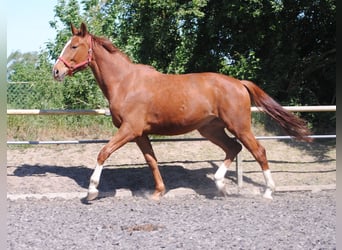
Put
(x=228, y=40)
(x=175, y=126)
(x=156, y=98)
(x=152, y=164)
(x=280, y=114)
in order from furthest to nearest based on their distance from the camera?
1. (x=228, y=40)
2. (x=280, y=114)
3. (x=152, y=164)
4. (x=175, y=126)
5. (x=156, y=98)

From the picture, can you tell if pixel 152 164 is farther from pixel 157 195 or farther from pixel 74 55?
pixel 74 55

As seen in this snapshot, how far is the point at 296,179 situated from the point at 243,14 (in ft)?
12.2

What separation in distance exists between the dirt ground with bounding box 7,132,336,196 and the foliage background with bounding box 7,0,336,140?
137 centimetres

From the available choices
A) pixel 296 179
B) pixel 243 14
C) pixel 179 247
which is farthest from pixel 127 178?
pixel 243 14

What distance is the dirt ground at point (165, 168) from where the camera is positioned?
6.65 meters

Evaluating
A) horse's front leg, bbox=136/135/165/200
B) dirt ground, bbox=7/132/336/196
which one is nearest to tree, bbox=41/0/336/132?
dirt ground, bbox=7/132/336/196

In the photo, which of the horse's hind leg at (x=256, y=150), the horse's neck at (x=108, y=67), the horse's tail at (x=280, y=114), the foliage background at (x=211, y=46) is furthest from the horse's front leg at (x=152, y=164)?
the foliage background at (x=211, y=46)

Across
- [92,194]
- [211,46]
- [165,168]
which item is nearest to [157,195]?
[92,194]

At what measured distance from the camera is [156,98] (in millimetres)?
6004

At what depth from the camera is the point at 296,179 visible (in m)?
7.10

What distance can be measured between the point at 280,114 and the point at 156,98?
177 centimetres

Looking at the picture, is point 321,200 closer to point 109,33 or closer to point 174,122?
point 174,122

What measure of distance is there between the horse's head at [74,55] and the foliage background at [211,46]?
10.2 feet

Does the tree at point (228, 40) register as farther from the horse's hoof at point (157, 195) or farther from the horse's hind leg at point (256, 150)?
the horse's hoof at point (157, 195)
